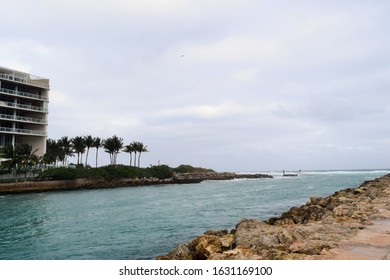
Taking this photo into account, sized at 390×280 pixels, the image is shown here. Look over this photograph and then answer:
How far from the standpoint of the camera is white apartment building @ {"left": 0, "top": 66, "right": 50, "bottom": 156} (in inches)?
2635

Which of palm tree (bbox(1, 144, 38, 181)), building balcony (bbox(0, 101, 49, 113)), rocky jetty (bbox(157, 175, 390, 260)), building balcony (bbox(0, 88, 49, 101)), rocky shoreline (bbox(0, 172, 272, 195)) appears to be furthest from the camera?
building balcony (bbox(0, 88, 49, 101))

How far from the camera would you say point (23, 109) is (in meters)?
69.3

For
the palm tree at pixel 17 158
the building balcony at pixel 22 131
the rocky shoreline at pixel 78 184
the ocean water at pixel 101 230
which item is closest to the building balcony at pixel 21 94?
the building balcony at pixel 22 131

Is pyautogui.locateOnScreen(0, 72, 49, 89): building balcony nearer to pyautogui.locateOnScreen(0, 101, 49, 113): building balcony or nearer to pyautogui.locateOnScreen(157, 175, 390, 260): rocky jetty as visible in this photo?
pyautogui.locateOnScreen(0, 101, 49, 113): building balcony

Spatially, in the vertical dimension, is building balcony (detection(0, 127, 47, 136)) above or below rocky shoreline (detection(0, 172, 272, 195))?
above

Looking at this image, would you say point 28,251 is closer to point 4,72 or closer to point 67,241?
point 67,241

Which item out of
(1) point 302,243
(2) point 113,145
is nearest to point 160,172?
(2) point 113,145

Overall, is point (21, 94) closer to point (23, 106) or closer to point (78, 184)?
point (23, 106)

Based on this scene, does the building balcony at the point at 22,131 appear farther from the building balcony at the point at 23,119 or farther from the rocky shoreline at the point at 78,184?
the rocky shoreline at the point at 78,184

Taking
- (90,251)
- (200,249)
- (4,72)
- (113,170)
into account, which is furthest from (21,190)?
(200,249)

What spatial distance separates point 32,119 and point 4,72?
1075 cm

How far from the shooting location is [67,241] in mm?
21359

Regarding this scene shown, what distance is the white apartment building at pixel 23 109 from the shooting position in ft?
220

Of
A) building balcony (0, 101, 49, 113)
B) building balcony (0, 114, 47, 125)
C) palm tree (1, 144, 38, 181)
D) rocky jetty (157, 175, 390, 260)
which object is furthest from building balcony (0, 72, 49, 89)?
rocky jetty (157, 175, 390, 260)
